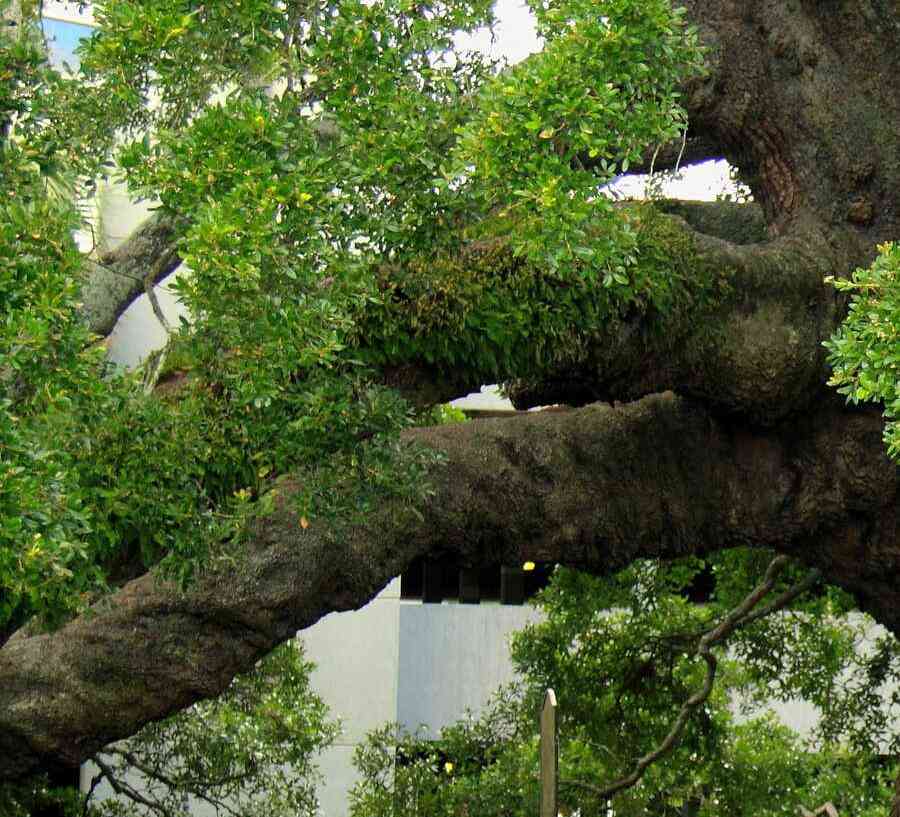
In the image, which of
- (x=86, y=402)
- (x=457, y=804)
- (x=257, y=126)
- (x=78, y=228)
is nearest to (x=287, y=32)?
(x=257, y=126)

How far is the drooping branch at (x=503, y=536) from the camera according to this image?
20.7 ft

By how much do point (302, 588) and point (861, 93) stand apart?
345 centimetres

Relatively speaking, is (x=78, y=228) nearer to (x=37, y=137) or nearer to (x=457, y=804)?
(x=37, y=137)

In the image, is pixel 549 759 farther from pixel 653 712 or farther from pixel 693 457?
pixel 653 712

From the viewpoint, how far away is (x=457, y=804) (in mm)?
9375

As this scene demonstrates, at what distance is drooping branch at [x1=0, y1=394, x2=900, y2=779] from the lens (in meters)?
6.32

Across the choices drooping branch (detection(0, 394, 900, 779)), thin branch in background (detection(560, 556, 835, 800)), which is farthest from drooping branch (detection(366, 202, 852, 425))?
thin branch in background (detection(560, 556, 835, 800))

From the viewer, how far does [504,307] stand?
19.9 feet

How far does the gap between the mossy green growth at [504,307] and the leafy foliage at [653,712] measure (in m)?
3.61

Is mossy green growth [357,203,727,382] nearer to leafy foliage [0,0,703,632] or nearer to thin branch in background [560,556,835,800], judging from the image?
leafy foliage [0,0,703,632]

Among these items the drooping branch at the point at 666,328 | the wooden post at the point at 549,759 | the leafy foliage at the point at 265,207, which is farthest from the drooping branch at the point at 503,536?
the wooden post at the point at 549,759

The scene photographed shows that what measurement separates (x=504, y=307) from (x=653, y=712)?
4.30 metres

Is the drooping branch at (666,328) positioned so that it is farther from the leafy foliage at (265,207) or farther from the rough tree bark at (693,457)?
the leafy foliage at (265,207)

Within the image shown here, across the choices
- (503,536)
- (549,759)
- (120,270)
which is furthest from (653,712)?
(549,759)
